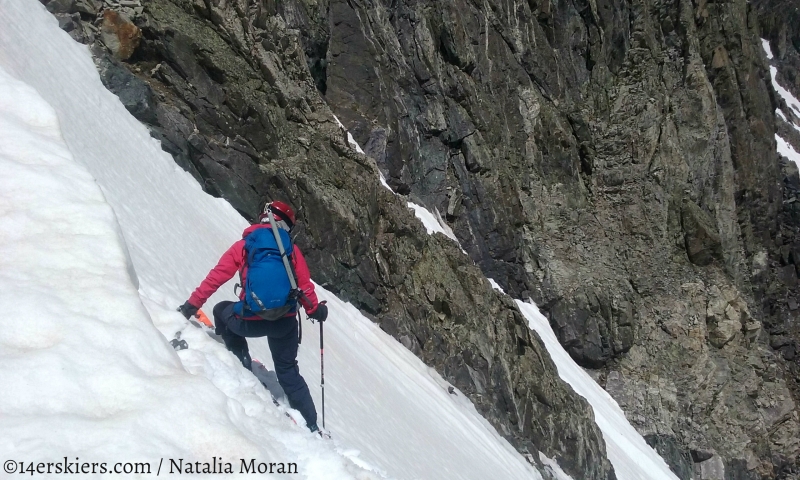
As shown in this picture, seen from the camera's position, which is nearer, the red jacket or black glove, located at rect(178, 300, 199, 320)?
the red jacket

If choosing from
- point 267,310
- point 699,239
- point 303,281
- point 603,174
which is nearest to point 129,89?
point 303,281

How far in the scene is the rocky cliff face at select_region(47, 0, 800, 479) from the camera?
53.2 feet

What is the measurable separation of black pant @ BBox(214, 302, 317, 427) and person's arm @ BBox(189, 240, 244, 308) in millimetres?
261

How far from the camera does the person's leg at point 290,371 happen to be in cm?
529

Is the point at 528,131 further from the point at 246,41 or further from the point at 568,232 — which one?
the point at 246,41

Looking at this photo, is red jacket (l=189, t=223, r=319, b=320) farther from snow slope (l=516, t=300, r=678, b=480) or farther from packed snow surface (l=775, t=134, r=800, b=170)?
packed snow surface (l=775, t=134, r=800, b=170)

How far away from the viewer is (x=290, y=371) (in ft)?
17.4

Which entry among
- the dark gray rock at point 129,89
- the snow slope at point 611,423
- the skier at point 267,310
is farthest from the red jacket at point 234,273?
the snow slope at point 611,423

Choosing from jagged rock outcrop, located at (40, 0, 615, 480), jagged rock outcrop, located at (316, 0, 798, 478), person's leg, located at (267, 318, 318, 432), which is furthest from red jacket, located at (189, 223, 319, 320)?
jagged rock outcrop, located at (316, 0, 798, 478)

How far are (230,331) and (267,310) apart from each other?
489mm

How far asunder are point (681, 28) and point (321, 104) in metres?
33.9

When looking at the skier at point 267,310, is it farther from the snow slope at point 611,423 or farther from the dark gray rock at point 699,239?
the dark gray rock at point 699,239

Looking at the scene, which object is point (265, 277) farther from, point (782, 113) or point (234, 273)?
point (782, 113)

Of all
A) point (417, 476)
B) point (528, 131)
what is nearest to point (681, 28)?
point (528, 131)
